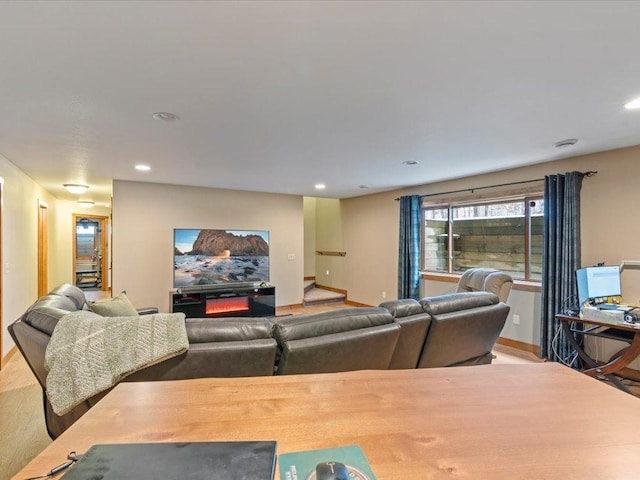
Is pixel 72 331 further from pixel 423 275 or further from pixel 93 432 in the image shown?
pixel 423 275

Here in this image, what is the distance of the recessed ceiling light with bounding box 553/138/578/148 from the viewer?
3.11 m

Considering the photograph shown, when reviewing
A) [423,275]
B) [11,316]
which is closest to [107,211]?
[11,316]

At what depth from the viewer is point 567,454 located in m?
0.69

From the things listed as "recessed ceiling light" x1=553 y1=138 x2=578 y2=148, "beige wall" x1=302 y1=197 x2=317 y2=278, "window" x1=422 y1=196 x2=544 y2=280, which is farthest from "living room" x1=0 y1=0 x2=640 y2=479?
"beige wall" x1=302 y1=197 x2=317 y2=278

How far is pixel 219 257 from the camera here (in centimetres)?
573

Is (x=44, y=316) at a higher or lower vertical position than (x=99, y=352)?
higher

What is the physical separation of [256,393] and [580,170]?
14.2 feet

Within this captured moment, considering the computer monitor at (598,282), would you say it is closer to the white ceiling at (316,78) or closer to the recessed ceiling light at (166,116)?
the white ceiling at (316,78)

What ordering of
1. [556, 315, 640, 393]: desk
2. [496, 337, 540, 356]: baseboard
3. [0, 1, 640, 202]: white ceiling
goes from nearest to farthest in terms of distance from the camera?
[0, 1, 640, 202]: white ceiling → [556, 315, 640, 393]: desk → [496, 337, 540, 356]: baseboard

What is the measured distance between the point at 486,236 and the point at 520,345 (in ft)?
5.01

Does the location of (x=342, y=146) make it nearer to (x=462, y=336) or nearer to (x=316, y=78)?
(x=316, y=78)

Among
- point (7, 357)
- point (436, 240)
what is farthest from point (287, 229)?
point (7, 357)

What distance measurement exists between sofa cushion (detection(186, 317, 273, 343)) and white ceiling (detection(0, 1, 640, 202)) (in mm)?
1417

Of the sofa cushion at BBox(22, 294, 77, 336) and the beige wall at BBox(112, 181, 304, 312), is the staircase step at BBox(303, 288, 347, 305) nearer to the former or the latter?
the beige wall at BBox(112, 181, 304, 312)
